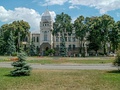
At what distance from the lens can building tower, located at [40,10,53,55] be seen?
3169 inches

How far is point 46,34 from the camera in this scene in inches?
3194

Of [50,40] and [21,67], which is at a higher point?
[50,40]

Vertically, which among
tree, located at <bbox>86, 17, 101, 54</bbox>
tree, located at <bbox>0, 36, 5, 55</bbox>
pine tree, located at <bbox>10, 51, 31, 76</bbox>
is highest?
tree, located at <bbox>86, 17, 101, 54</bbox>

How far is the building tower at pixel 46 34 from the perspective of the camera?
80500mm

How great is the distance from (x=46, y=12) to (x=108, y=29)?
2622 centimetres

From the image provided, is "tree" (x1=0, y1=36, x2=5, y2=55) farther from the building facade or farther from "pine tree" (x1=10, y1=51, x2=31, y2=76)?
"pine tree" (x1=10, y1=51, x2=31, y2=76)

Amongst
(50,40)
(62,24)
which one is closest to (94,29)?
(62,24)

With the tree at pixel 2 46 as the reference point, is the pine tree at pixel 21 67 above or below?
below

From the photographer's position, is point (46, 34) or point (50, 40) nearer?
point (50, 40)

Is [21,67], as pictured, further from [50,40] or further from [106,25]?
[50,40]

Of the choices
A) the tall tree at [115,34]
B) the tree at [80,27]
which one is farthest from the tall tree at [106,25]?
the tree at [80,27]

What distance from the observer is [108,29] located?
216ft

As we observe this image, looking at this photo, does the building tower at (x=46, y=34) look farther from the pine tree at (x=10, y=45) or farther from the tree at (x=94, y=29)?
the tree at (x=94, y=29)

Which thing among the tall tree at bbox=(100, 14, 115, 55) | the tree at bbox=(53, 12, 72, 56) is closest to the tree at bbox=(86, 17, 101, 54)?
the tall tree at bbox=(100, 14, 115, 55)
